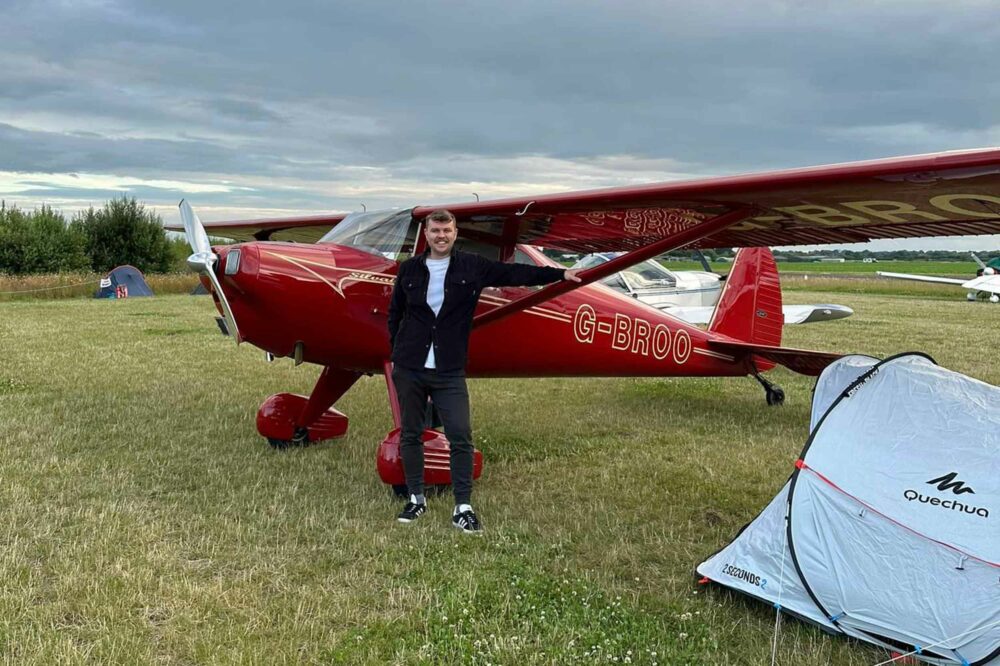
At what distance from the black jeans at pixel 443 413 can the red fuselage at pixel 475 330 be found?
3.29ft

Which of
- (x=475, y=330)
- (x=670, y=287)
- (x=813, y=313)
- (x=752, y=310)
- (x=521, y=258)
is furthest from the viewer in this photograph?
(x=670, y=287)

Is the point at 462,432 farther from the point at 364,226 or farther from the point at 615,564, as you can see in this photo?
the point at 364,226

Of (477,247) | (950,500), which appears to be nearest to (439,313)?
(477,247)

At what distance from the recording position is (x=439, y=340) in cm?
439

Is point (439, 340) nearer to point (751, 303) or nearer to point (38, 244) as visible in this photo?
point (751, 303)

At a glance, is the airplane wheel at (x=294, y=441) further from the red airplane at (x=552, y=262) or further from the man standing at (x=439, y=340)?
the man standing at (x=439, y=340)

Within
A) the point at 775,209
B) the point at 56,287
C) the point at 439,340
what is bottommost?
the point at 56,287

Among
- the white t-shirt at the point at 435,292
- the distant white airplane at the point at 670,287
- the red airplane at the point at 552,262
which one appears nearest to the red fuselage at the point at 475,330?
the red airplane at the point at 552,262

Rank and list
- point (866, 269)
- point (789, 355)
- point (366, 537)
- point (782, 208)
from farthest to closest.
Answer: point (866, 269)
point (789, 355)
point (782, 208)
point (366, 537)

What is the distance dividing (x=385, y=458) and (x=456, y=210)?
6.43 ft

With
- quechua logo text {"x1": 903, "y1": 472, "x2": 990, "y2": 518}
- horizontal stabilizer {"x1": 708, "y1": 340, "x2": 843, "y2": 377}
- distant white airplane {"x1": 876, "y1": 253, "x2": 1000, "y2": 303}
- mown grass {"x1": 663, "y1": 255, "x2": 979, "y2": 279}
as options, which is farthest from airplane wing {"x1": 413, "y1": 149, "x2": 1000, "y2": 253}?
mown grass {"x1": 663, "y1": 255, "x2": 979, "y2": 279}

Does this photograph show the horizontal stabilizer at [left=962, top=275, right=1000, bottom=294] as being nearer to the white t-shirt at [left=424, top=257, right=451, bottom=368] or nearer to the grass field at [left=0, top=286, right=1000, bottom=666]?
the grass field at [left=0, top=286, right=1000, bottom=666]

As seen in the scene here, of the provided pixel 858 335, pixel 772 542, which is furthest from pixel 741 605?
pixel 858 335

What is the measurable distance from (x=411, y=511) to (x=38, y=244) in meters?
37.5
